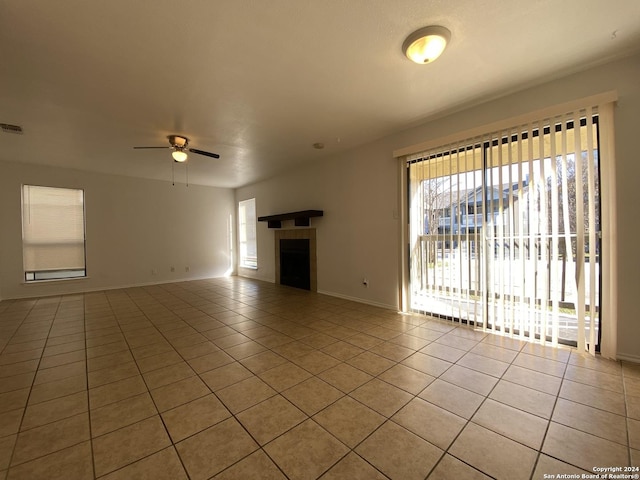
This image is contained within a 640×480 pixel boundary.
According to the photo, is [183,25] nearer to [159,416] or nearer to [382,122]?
[382,122]

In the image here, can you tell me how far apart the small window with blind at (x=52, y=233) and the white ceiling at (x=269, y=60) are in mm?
2044

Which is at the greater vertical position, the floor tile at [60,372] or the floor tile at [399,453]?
the floor tile at [60,372]

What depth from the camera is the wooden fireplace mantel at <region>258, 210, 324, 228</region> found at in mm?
5070

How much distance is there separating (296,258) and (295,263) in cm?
13

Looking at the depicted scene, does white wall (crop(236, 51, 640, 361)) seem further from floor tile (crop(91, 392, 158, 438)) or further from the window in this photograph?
floor tile (crop(91, 392, 158, 438))

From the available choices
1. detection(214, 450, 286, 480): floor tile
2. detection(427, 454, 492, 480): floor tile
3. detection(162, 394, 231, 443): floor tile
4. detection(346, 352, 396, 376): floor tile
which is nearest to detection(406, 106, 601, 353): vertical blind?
detection(346, 352, 396, 376): floor tile

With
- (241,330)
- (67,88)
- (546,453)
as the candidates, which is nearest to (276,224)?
(241,330)

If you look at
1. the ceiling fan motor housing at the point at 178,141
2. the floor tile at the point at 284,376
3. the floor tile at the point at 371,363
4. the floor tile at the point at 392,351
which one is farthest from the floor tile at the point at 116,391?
the ceiling fan motor housing at the point at 178,141

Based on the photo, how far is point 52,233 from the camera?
17.7ft

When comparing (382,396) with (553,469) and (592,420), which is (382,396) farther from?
(592,420)

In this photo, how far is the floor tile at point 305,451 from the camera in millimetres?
1288

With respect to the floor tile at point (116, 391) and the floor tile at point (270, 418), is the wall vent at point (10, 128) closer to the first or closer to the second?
the floor tile at point (116, 391)

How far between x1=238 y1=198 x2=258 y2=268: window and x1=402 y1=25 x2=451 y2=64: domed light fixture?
19.1ft

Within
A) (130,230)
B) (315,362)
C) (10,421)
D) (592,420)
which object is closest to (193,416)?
(315,362)
